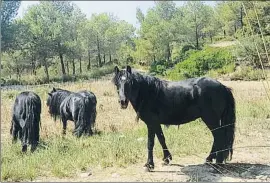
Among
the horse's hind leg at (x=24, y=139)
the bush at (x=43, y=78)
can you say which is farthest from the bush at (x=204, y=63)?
the horse's hind leg at (x=24, y=139)

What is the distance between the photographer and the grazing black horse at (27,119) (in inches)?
280

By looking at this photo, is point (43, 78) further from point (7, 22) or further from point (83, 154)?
point (83, 154)

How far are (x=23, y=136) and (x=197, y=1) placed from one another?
48.4 meters

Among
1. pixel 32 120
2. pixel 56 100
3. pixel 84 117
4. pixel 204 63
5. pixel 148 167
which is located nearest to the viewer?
pixel 148 167

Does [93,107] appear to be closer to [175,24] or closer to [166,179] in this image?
[166,179]

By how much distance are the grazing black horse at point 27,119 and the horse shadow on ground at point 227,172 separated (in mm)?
3246

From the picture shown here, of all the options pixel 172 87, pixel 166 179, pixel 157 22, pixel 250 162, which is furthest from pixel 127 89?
pixel 157 22

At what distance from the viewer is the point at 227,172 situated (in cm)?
527

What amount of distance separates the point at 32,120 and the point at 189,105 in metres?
3.34

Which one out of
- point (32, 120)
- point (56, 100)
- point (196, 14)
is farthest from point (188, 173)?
point (196, 14)

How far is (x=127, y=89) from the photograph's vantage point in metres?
5.19

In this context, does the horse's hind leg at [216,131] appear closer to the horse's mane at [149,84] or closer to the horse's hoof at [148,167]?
the horse's mane at [149,84]

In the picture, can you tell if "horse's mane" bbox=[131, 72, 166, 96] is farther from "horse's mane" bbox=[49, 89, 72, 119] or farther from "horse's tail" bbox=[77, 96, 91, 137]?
"horse's mane" bbox=[49, 89, 72, 119]

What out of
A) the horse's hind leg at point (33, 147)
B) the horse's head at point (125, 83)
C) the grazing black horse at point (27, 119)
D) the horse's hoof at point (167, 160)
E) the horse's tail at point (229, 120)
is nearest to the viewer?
the horse's head at point (125, 83)
